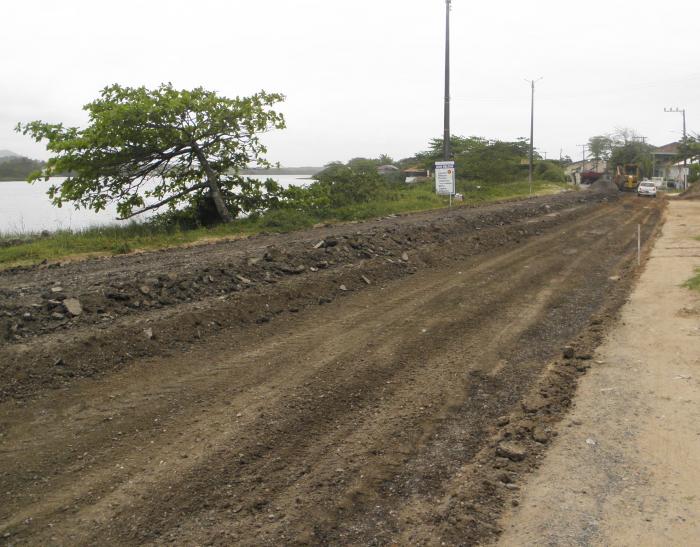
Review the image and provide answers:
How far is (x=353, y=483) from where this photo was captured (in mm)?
4211

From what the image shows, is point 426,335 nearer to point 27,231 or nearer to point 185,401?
point 185,401

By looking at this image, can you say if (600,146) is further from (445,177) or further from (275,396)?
(275,396)

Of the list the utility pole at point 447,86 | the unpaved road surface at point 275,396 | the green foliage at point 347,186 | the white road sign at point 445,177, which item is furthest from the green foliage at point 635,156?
the unpaved road surface at point 275,396

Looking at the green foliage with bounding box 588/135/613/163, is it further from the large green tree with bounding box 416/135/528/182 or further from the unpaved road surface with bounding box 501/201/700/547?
the unpaved road surface with bounding box 501/201/700/547

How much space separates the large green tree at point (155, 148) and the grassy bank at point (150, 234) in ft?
4.37

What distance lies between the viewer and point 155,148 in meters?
17.9

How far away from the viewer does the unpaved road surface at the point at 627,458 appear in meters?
3.68

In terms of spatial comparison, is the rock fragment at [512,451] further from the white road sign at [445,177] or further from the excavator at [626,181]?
the excavator at [626,181]

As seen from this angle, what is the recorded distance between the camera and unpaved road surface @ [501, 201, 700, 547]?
3.68 m

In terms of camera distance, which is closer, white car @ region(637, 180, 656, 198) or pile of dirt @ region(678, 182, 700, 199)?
pile of dirt @ region(678, 182, 700, 199)

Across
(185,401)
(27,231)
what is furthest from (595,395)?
(27,231)

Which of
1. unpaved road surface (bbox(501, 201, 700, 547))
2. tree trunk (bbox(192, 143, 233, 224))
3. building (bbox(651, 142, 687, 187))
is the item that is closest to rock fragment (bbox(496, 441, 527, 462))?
unpaved road surface (bbox(501, 201, 700, 547))

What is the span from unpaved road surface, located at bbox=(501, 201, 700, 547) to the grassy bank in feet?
37.2

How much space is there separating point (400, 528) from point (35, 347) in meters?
4.84
